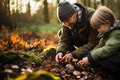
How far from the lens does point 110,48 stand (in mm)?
3326

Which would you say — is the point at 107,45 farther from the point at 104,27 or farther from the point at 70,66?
the point at 70,66

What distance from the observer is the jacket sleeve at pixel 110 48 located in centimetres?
333

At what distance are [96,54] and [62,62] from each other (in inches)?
31.0

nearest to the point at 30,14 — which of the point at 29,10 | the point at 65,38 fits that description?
the point at 29,10

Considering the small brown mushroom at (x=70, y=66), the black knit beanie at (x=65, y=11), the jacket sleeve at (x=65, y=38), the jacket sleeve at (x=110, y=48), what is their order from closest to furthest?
the jacket sleeve at (x=110, y=48) → the small brown mushroom at (x=70, y=66) → the black knit beanie at (x=65, y=11) → the jacket sleeve at (x=65, y=38)

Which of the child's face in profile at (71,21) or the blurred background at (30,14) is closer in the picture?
the child's face in profile at (71,21)

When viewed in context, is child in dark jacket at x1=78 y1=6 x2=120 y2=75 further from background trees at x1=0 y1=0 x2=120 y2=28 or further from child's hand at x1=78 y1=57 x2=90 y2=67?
background trees at x1=0 y1=0 x2=120 y2=28

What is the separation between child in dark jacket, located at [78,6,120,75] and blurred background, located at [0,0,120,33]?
1032 millimetres

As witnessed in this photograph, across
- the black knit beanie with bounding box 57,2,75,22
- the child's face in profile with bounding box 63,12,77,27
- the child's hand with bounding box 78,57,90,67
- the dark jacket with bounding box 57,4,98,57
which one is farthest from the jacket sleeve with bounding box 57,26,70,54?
the child's hand with bounding box 78,57,90,67

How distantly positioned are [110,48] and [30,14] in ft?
62.7

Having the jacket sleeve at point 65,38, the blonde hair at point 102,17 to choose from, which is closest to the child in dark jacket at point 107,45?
the blonde hair at point 102,17

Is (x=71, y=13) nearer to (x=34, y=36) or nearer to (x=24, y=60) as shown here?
(x=24, y=60)

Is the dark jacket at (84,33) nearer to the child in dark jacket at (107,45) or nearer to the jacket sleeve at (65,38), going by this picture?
the jacket sleeve at (65,38)

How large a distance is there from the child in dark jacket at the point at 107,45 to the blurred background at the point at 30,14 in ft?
3.39
